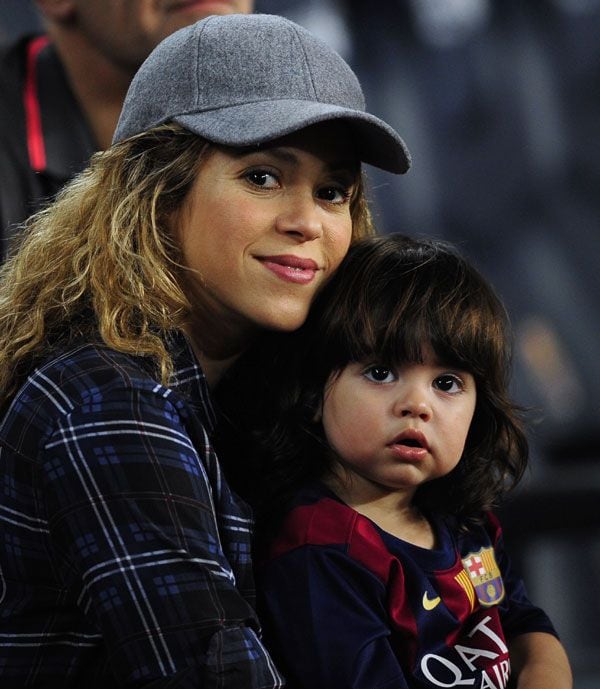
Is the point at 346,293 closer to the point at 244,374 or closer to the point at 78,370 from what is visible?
the point at 244,374

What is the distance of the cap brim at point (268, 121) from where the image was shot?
1.38m

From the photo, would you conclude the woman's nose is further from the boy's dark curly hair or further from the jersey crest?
the jersey crest

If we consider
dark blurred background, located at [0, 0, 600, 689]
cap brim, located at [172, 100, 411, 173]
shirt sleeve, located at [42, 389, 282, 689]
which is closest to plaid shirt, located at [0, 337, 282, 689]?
shirt sleeve, located at [42, 389, 282, 689]

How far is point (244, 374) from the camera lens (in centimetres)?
165

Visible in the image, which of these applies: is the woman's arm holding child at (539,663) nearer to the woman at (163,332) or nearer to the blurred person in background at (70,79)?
the woman at (163,332)

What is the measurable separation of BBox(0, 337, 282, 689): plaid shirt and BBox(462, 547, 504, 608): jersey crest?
357 millimetres

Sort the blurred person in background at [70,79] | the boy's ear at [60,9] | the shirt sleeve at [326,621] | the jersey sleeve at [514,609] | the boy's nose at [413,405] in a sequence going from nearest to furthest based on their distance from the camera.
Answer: the shirt sleeve at [326,621], the boy's nose at [413,405], the jersey sleeve at [514,609], the blurred person in background at [70,79], the boy's ear at [60,9]

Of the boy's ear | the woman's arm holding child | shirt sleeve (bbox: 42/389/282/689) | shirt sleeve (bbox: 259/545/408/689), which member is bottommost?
Result: the woman's arm holding child

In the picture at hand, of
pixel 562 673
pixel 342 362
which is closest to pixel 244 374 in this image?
pixel 342 362

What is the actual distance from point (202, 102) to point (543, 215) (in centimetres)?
203

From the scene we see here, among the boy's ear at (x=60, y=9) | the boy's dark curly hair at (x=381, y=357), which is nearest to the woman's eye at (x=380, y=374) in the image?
the boy's dark curly hair at (x=381, y=357)

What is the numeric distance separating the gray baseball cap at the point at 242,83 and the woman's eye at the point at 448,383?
33 centimetres

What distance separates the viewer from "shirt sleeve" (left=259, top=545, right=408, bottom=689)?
129 cm

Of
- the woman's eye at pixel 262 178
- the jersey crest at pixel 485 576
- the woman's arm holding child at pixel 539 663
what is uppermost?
the woman's eye at pixel 262 178
